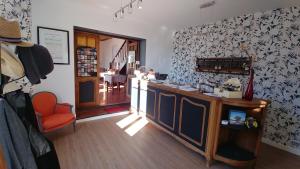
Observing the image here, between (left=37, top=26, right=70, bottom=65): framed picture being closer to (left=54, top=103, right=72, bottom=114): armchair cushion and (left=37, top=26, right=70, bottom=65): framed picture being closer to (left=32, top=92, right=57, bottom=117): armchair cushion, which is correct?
(left=32, top=92, right=57, bottom=117): armchair cushion

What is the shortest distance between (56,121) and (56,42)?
1511 mm

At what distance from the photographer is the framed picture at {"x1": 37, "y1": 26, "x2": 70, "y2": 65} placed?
2855 mm

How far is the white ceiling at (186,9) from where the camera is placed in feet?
8.66

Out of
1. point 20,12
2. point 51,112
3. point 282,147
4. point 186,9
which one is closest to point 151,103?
point 51,112

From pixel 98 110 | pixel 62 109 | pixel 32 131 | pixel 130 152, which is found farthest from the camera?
pixel 98 110

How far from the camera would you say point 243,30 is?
3.07m

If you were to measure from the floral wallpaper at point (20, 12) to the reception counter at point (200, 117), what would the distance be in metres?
2.47

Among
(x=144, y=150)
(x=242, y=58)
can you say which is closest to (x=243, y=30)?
(x=242, y=58)

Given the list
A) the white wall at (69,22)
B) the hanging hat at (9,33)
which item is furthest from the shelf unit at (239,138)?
the white wall at (69,22)

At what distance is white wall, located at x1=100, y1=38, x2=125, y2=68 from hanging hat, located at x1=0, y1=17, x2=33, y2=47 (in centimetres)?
692

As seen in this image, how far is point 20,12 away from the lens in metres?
2.57

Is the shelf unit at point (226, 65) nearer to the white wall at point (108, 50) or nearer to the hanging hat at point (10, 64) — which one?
the hanging hat at point (10, 64)

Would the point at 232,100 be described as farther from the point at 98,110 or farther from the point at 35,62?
the point at 98,110

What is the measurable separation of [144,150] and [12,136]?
1845 mm
